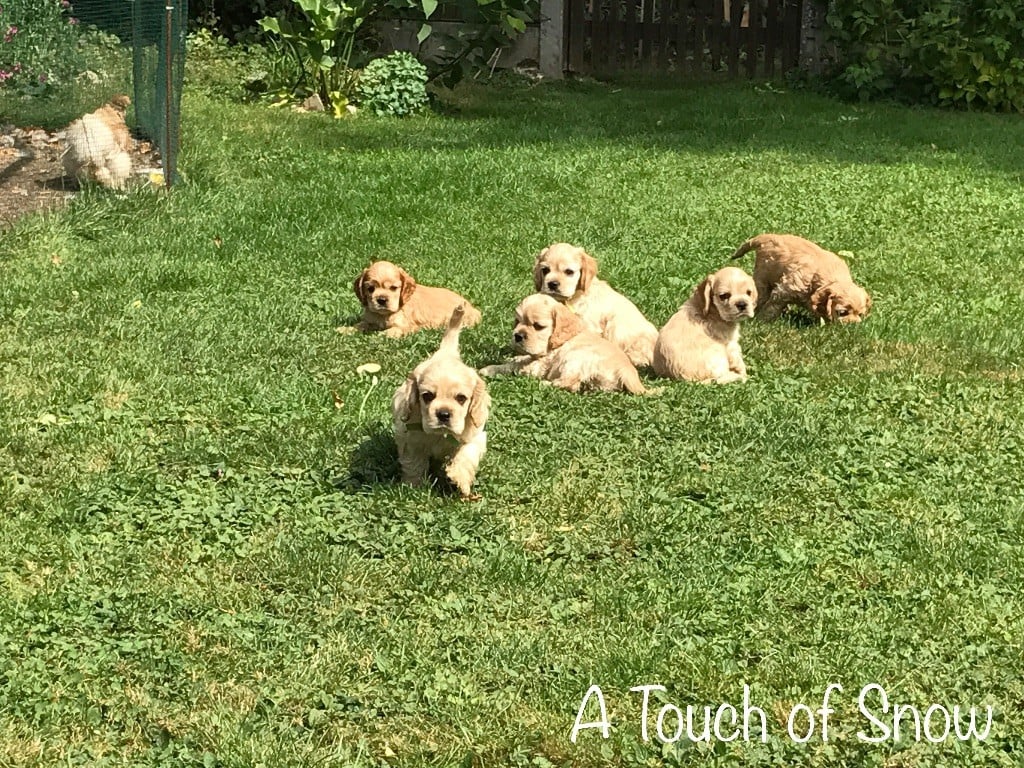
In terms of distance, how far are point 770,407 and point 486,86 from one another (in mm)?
13147

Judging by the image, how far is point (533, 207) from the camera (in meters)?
11.2

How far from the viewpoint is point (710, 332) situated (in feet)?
22.7

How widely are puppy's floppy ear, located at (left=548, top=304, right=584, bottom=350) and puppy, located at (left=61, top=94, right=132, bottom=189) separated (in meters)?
5.23

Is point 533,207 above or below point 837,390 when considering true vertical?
above

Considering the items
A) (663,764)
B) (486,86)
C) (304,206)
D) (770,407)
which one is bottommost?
(663,764)

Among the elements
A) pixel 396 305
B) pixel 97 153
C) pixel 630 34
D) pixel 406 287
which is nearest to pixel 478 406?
pixel 396 305

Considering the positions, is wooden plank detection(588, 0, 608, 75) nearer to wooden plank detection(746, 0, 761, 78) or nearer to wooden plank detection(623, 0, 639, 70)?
wooden plank detection(623, 0, 639, 70)

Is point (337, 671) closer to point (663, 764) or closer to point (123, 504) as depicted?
point (663, 764)

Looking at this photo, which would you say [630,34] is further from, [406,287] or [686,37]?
[406,287]

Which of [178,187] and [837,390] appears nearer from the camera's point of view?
[837,390]

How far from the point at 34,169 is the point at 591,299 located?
248 inches

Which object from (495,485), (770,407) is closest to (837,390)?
(770,407)

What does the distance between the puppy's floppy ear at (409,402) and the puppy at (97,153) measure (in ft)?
20.4

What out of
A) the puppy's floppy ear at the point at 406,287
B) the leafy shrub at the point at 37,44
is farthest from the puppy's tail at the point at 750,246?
the leafy shrub at the point at 37,44
